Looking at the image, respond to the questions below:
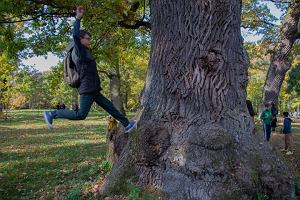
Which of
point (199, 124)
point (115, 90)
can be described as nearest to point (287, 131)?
point (199, 124)

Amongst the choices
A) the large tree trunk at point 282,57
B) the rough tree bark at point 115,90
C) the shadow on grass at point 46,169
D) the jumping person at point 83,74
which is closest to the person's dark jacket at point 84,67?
the jumping person at point 83,74

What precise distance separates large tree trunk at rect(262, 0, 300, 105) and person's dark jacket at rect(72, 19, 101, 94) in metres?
12.5

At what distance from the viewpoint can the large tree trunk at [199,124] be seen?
580 centimetres

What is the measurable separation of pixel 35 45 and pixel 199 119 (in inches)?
381

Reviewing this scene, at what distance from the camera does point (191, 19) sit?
243 inches

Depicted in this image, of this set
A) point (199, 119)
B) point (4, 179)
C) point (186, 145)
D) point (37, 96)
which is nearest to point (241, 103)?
point (199, 119)

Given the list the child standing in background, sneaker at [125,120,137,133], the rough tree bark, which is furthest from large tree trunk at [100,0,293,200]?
the rough tree bark

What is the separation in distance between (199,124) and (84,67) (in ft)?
6.56

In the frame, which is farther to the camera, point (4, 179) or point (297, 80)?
point (297, 80)

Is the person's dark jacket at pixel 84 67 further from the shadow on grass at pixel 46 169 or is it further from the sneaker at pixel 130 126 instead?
the shadow on grass at pixel 46 169

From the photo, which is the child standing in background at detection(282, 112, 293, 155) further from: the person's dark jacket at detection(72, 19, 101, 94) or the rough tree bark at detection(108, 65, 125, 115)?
the rough tree bark at detection(108, 65, 125, 115)

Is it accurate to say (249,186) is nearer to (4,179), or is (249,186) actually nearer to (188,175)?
(188,175)

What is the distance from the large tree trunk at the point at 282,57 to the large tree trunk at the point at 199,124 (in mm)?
11598

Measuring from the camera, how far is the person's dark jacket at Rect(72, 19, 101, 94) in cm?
588
